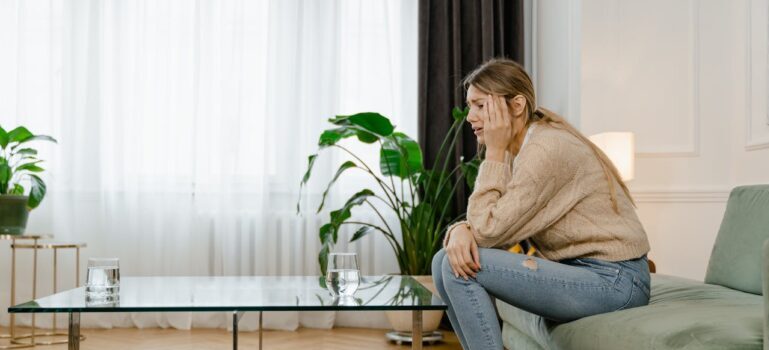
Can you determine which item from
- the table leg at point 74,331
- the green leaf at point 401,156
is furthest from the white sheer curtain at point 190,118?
the table leg at point 74,331

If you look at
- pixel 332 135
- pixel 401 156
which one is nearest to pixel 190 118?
pixel 332 135

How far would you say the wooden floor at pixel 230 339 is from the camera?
3.43 m

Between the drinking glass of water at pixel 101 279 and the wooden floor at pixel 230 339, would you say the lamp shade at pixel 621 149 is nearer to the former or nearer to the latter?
the wooden floor at pixel 230 339

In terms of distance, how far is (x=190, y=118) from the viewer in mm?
4023

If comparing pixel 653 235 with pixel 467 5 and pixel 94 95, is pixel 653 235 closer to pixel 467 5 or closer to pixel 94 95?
pixel 467 5

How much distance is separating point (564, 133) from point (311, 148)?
237 centimetres

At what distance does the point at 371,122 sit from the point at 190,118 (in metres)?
1.23

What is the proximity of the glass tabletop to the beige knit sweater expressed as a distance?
0.25 metres

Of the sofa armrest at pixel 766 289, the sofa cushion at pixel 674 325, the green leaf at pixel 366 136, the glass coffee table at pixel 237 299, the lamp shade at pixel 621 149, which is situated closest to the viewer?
the sofa armrest at pixel 766 289

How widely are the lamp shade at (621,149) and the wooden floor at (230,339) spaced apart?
1109 millimetres

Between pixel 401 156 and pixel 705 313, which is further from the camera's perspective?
pixel 401 156

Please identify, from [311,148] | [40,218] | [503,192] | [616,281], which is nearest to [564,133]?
[503,192]

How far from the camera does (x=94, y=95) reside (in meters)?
4.00

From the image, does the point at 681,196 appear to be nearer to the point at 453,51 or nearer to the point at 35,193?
the point at 453,51
